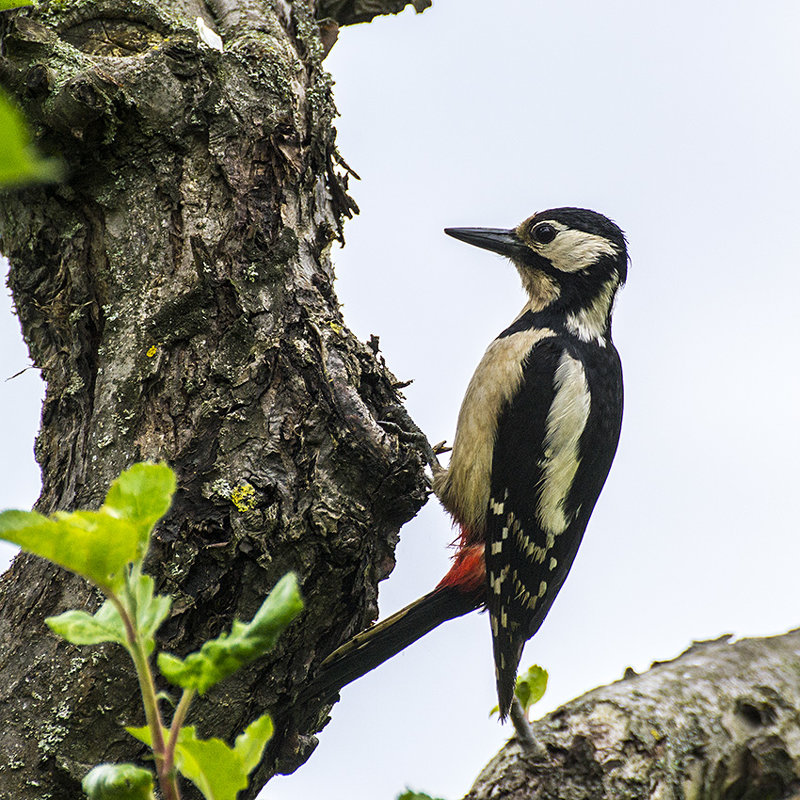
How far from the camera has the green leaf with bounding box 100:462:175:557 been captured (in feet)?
2.15

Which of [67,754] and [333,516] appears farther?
[333,516]

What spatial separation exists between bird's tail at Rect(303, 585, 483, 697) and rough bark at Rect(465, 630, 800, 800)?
2.04 feet

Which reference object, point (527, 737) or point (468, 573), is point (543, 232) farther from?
point (527, 737)

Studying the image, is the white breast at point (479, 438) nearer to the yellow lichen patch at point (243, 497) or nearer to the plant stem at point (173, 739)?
the yellow lichen patch at point (243, 497)

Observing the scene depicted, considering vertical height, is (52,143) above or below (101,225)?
above

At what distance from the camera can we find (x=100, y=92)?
216 cm

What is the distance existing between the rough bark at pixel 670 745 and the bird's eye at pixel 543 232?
2.30 m

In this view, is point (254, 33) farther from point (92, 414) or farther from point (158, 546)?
point (158, 546)

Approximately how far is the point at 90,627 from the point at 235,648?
0.12 m

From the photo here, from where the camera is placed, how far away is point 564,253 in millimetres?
3812

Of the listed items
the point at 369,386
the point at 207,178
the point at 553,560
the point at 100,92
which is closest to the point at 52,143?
the point at 100,92

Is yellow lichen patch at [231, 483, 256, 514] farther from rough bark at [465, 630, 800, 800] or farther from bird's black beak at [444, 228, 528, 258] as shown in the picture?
bird's black beak at [444, 228, 528, 258]

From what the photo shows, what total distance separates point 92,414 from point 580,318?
2.08 m

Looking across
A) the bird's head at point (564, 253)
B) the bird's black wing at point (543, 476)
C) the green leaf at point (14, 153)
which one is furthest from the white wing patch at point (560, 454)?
the green leaf at point (14, 153)
